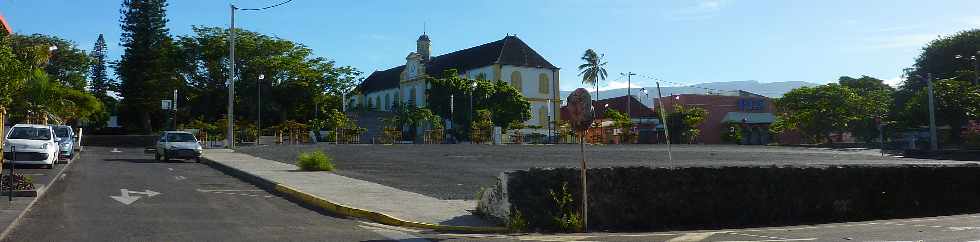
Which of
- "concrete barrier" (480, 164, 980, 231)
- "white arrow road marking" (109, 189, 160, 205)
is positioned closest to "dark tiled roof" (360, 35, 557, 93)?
"white arrow road marking" (109, 189, 160, 205)

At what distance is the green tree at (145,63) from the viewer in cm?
6712

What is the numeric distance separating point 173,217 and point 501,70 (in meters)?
79.7

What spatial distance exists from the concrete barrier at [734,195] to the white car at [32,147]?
663 inches

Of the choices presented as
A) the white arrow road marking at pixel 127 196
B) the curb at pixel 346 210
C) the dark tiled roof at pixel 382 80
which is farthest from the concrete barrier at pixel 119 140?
the dark tiled roof at pixel 382 80

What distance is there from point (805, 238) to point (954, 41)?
72.3 m

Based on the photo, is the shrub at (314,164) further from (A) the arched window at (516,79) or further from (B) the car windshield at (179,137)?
(A) the arched window at (516,79)

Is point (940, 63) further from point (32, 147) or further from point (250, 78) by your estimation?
point (32, 147)

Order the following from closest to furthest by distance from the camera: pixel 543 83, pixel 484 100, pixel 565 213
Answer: pixel 565 213, pixel 484 100, pixel 543 83

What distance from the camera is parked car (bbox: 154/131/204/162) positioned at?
30.6 metres

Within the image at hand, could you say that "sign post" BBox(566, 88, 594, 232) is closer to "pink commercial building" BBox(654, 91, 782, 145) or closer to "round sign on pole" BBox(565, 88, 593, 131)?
"round sign on pole" BBox(565, 88, 593, 131)

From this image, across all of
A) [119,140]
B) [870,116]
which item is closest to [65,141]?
[119,140]

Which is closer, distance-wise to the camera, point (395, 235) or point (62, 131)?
point (395, 235)

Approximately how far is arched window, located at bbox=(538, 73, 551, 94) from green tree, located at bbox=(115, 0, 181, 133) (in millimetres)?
41495

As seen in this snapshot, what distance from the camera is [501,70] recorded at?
9106cm
